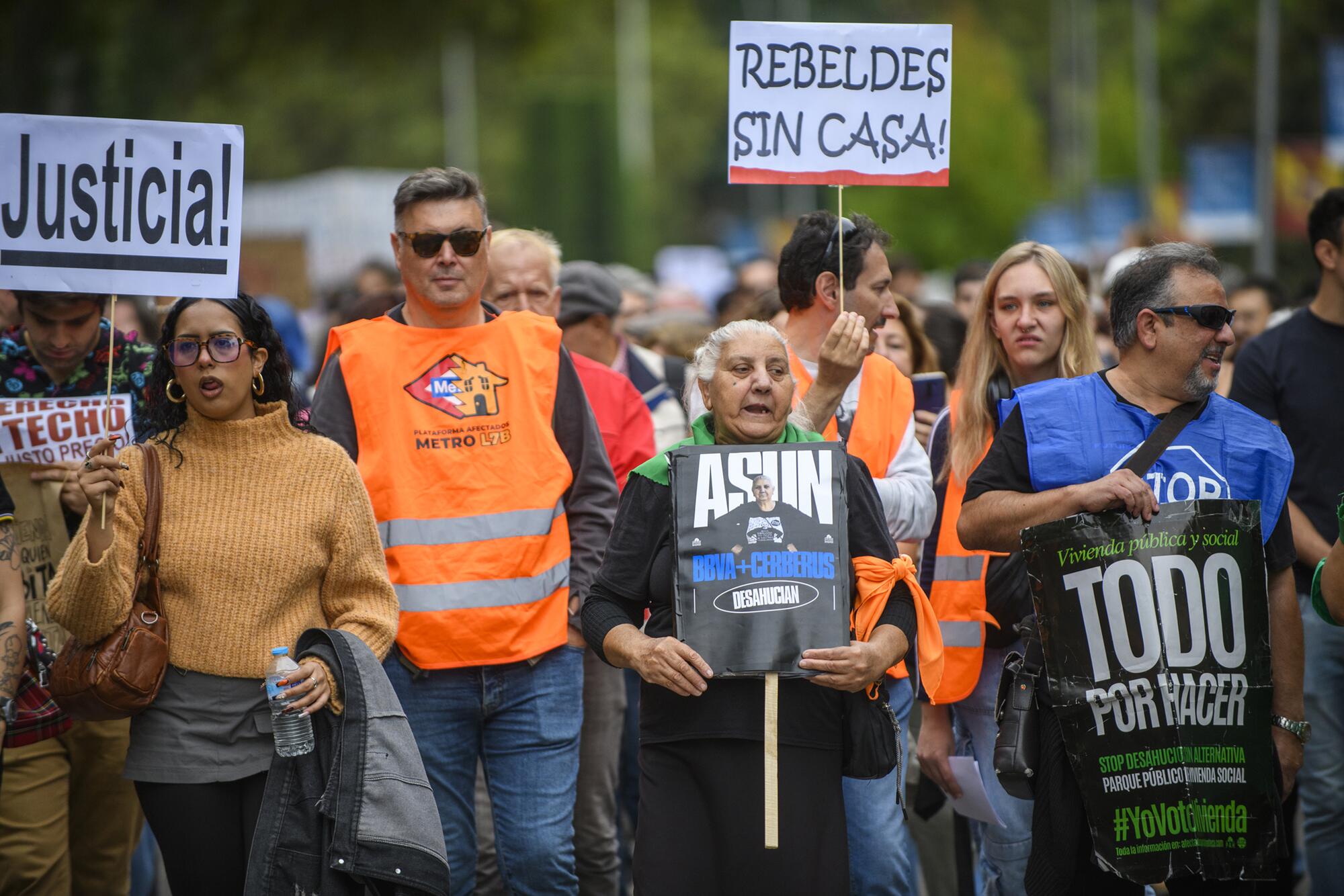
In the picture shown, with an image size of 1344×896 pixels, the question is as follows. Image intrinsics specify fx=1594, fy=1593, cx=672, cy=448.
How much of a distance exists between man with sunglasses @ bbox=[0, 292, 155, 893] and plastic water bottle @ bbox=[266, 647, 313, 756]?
112cm

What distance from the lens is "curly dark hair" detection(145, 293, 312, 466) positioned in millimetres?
4629

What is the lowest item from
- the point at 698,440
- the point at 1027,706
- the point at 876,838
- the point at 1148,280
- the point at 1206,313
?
the point at 876,838

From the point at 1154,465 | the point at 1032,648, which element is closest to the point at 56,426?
the point at 1032,648

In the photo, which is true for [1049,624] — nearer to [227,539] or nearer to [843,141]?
[843,141]

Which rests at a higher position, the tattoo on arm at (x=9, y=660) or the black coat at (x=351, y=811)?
the tattoo on arm at (x=9, y=660)

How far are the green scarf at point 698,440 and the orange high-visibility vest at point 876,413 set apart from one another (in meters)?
0.56

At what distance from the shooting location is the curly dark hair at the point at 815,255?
5402 mm

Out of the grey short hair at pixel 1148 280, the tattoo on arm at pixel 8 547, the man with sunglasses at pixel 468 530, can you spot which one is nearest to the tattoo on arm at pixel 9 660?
the tattoo on arm at pixel 8 547

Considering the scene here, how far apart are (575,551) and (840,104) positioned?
176cm

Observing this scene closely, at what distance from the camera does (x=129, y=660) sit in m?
4.27

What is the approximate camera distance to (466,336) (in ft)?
16.7

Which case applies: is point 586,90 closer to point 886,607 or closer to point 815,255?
point 815,255

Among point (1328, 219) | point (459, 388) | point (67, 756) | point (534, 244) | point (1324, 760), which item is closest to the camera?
point (459, 388)

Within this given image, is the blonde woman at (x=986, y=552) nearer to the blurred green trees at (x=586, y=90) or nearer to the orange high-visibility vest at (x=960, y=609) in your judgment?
the orange high-visibility vest at (x=960, y=609)
